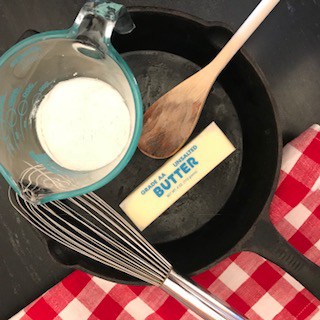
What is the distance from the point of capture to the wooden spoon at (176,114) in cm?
53

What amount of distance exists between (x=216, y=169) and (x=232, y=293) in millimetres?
146

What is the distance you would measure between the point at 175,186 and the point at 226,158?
0.07 meters

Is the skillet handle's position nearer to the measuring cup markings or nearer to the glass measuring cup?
the glass measuring cup

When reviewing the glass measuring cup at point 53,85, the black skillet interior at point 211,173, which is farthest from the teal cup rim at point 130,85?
the black skillet interior at point 211,173

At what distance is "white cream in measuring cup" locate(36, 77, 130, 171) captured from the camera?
49cm

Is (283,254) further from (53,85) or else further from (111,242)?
(53,85)

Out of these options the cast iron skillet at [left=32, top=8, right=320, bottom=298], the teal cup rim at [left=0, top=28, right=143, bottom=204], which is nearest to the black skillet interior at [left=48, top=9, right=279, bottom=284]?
the cast iron skillet at [left=32, top=8, right=320, bottom=298]

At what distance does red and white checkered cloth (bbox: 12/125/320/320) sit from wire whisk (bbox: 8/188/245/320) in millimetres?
49

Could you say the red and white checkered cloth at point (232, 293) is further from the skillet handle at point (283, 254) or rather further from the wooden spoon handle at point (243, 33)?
the wooden spoon handle at point (243, 33)

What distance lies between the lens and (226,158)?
0.60m

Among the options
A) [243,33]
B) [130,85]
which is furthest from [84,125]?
[243,33]

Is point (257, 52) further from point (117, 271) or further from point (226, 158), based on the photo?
point (117, 271)

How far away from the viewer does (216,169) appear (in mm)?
599

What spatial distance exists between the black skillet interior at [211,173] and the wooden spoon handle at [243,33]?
0.14ft
